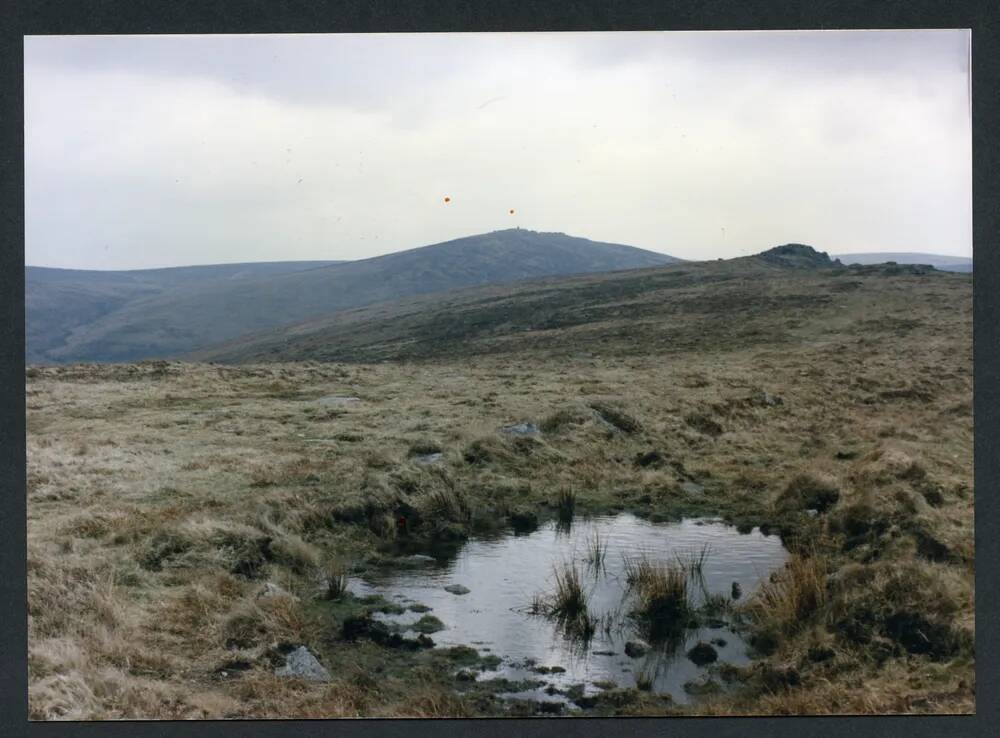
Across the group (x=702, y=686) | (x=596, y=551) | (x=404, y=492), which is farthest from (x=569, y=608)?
(x=404, y=492)

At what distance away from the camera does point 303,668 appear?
606cm

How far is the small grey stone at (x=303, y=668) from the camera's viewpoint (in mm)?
6008

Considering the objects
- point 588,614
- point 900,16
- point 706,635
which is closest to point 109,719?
point 588,614

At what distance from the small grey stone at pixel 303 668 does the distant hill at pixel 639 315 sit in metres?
14.1

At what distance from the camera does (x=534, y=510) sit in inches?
365

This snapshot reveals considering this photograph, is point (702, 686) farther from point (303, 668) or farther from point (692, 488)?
point (692, 488)

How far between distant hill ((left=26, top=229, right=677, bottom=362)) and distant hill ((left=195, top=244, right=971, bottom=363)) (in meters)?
1.56

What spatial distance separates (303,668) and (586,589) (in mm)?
2528

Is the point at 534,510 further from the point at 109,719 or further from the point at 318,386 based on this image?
the point at 318,386

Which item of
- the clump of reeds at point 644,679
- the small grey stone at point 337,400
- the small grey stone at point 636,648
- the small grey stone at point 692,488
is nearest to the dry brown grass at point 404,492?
the small grey stone at point 692,488

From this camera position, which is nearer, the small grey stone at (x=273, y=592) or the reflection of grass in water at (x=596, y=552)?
the small grey stone at (x=273, y=592)

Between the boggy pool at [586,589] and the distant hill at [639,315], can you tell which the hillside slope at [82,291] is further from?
the boggy pool at [586,589]

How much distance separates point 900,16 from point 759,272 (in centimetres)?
2387

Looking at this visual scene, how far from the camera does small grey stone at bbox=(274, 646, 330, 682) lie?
19.7 ft
